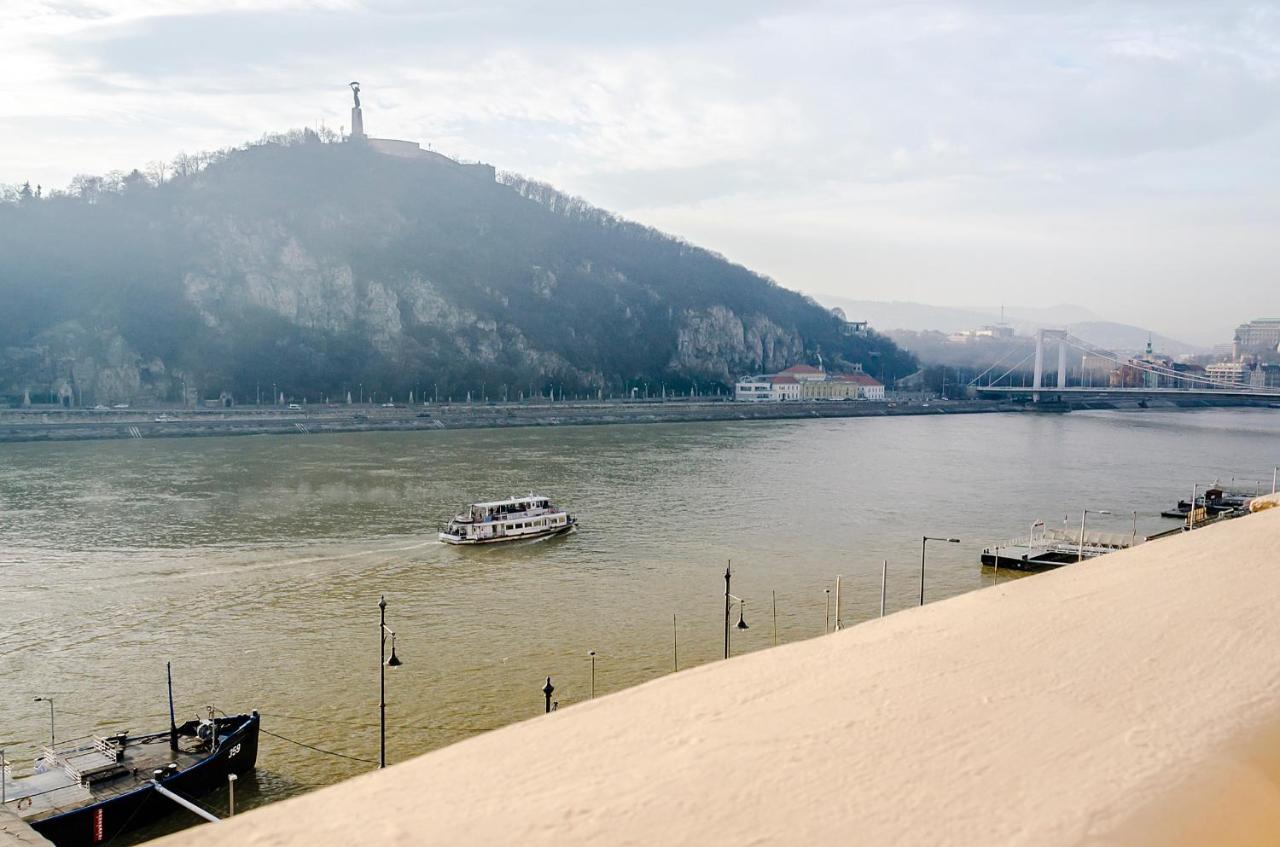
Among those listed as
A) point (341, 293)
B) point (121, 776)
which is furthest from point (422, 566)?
point (341, 293)

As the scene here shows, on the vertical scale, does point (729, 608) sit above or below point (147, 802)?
above

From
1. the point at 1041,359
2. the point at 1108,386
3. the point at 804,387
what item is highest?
the point at 1041,359

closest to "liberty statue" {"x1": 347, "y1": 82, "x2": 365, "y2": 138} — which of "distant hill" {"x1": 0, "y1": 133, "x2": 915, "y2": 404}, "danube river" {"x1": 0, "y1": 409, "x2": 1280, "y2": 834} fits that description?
"distant hill" {"x1": 0, "y1": 133, "x2": 915, "y2": 404}

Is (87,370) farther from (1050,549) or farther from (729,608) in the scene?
(1050,549)

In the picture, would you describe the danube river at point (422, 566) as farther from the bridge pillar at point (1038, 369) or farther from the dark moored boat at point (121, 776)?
the bridge pillar at point (1038, 369)

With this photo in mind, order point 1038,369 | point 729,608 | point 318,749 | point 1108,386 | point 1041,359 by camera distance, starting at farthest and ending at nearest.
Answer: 1. point 1108,386
2. point 1041,359
3. point 1038,369
4. point 729,608
5. point 318,749

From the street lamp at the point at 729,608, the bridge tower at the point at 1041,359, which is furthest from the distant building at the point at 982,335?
the street lamp at the point at 729,608

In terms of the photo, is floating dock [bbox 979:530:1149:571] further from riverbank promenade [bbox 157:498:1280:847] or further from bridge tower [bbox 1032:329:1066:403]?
bridge tower [bbox 1032:329:1066:403]

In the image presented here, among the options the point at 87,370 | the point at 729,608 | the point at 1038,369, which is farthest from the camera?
the point at 1038,369
